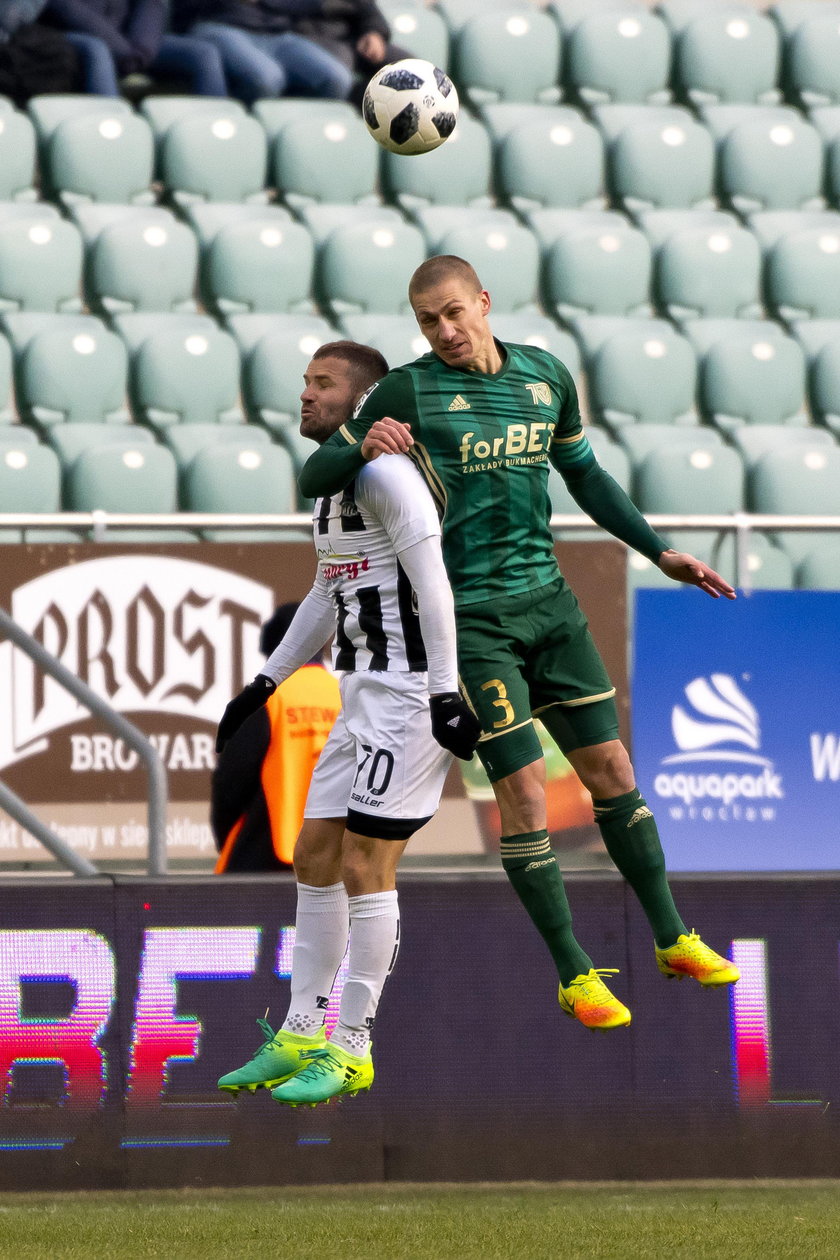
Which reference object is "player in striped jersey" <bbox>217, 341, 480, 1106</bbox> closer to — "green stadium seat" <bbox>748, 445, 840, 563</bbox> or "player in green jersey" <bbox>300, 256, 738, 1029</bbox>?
"player in green jersey" <bbox>300, 256, 738, 1029</bbox>

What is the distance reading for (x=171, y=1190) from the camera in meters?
5.91

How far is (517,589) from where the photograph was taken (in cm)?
455

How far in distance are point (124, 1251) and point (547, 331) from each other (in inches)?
260

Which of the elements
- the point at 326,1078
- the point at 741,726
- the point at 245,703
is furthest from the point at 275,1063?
Answer: the point at 741,726

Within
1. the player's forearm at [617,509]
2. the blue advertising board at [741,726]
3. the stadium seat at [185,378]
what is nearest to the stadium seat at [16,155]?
the stadium seat at [185,378]

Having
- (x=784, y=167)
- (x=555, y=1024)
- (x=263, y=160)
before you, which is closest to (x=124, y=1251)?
(x=555, y=1024)

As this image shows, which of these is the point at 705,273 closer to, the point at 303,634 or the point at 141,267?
the point at 141,267

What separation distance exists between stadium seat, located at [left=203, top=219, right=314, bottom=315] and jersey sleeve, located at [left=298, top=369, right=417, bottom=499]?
6233mm

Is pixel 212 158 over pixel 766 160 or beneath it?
beneath

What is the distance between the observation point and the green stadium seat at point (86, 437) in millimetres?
9273

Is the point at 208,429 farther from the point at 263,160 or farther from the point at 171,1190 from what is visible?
the point at 171,1190

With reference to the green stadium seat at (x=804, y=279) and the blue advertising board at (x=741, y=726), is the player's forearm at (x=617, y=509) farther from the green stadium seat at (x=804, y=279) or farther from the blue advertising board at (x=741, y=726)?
the green stadium seat at (x=804, y=279)

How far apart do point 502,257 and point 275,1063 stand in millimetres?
7061

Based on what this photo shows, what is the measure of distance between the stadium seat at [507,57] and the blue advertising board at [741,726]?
230 inches
